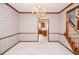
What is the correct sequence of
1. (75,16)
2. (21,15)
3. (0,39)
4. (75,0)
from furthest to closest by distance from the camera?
(21,15) < (75,16) < (0,39) < (75,0)

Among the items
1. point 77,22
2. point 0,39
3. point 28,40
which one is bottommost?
point 28,40

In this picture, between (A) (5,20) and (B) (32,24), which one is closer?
(A) (5,20)

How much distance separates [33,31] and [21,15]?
161cm

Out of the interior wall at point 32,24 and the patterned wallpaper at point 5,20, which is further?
the interior wall at point 32,24

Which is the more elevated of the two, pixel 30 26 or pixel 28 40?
pixel 30 26

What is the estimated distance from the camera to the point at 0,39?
556 cm

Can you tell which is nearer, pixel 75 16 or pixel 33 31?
pixel 75 16

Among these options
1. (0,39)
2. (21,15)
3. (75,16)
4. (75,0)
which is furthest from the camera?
(21,15)

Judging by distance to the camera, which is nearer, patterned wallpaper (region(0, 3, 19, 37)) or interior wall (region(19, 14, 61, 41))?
patterned wallpaper (region(0, 3, 19, 37))

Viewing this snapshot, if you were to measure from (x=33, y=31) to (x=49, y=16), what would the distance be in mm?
1791

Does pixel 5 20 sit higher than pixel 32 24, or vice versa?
pixel 5 20

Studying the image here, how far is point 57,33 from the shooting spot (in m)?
10.7
